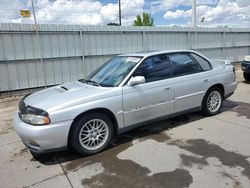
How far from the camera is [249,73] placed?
356 inches

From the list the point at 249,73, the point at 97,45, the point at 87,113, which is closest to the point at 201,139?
the point at 87,113

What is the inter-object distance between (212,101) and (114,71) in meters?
2.47

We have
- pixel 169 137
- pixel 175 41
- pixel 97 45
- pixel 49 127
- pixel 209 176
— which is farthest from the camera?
pixel 175 41

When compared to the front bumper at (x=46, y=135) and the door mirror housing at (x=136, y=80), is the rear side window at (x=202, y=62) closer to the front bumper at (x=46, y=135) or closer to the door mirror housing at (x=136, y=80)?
the door mirror housing at (x=136, y=80)

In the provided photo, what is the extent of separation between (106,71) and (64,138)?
1.69 meters

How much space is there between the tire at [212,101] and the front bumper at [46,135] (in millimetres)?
3169

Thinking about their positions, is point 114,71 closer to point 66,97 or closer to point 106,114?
point 106,114

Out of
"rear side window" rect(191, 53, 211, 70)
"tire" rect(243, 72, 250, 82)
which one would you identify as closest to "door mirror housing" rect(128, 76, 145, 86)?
"rear side window" rect(191, 53, 211, 70)

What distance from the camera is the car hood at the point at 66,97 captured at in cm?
351

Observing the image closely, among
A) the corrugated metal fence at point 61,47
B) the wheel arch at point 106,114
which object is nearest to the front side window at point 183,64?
the wheel arch at point 106,114

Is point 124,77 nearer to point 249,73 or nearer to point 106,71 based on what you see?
point 106,71

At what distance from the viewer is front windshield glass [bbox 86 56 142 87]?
13.7 feet

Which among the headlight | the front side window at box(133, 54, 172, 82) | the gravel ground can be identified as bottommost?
the gravel ground

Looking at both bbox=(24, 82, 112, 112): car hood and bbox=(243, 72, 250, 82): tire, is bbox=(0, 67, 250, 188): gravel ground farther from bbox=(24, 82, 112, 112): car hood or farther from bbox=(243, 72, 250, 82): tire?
bbox=(243, 72, 250, 82): tire
